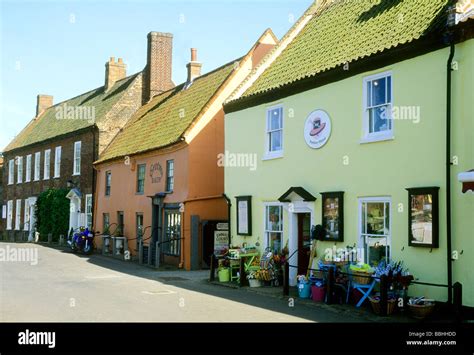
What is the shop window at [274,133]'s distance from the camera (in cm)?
1820

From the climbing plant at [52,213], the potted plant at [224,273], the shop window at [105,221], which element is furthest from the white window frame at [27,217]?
the potted plant at [224,273]

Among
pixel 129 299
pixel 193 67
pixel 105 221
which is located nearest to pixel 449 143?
pixel 129 299

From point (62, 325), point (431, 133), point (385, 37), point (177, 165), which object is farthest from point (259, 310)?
point (177, 165)

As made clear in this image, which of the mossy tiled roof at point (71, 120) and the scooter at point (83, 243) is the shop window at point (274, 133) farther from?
the mossy tiled roof at point (71, 120)

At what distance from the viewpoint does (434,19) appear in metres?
13.4

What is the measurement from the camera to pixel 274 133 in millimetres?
18578

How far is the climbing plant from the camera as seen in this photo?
36.2m

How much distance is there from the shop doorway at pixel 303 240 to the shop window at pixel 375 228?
2762mm

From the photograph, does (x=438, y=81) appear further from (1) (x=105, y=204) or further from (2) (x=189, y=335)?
(1) (x=105, y=204)

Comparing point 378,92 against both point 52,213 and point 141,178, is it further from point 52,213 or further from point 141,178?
point 52,213

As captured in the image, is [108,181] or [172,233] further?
[108,181]

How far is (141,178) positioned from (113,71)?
14.3 m

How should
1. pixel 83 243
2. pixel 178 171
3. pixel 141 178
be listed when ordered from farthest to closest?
pixel 83 243, pixel 141 178, pixel 178 171

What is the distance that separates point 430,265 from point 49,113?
134 ft
